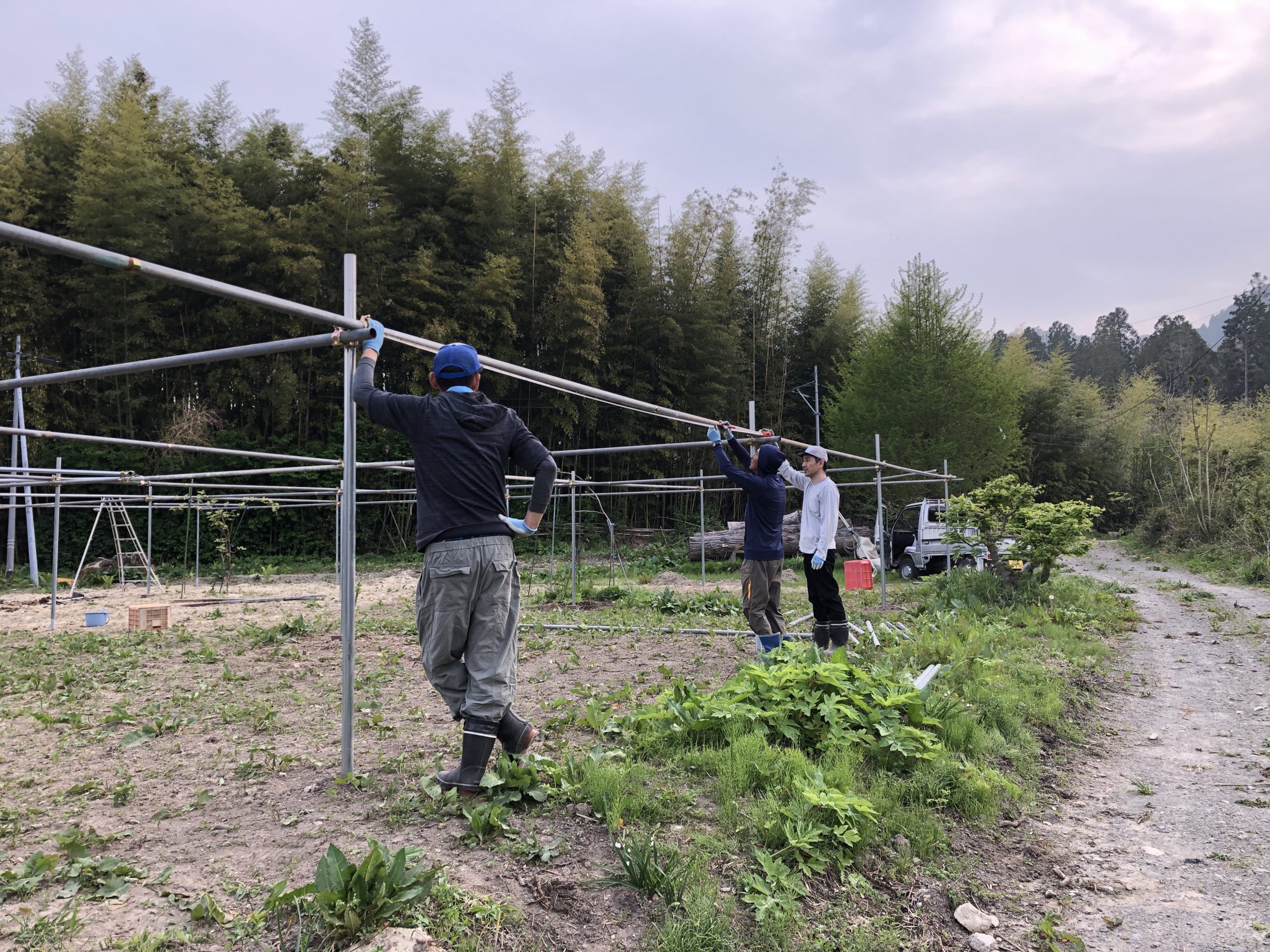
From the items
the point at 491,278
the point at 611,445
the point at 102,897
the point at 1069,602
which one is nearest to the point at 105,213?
the point at 491,278

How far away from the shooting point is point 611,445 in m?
16.2

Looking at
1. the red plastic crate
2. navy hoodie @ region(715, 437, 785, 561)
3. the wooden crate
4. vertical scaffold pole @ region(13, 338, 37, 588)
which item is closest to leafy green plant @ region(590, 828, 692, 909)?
navy hoodie @ region(715, 437, 785, 561)

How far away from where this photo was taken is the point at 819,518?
5445 mm

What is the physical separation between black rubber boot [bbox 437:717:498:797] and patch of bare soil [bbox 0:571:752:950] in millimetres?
151

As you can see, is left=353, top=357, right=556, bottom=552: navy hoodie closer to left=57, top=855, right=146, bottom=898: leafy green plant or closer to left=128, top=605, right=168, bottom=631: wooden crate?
left=57, top=855, right=146, bottom=898: leafy green plant

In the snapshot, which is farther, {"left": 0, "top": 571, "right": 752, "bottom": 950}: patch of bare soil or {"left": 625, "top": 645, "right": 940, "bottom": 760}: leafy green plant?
{"left": 625, "top": 645, "right": 940, "bottom": 760}: leafy green plant

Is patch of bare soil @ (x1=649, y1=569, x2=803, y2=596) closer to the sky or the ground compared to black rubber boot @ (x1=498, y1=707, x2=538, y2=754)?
closer to the ground

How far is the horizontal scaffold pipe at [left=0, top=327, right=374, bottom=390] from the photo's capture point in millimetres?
2760

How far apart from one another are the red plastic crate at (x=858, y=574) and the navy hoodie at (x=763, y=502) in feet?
4.90

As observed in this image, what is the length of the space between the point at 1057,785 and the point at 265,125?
14891mm

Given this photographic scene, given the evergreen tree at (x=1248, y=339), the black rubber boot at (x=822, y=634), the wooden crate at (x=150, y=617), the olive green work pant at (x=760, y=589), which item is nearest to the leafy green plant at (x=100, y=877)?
the olive green work pant at (x=760, y=589)

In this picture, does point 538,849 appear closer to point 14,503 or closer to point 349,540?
point 349,540

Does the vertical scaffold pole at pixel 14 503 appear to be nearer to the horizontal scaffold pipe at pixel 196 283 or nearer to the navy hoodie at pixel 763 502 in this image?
the horizontal scaffold pipe at pixel 196 283

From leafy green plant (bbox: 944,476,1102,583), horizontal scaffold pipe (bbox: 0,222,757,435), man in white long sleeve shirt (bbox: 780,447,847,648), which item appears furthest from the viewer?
leafy green plant (bbox: 944,476,1102,583)
